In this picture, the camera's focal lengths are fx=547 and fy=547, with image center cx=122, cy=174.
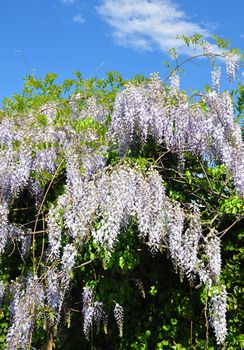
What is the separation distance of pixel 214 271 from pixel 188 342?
808 millimetres

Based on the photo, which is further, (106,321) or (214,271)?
(106,321)

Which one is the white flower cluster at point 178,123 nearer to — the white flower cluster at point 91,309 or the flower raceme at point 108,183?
the flower raceme at point 108,183

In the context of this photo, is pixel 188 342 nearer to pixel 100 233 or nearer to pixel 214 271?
pixel 214 271

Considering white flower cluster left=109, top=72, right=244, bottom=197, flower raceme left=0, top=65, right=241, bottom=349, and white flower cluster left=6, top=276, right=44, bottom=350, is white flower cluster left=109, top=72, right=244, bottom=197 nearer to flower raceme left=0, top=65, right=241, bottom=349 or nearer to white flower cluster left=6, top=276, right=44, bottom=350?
flower raceme left=0, top=65, right=241, bottom=349

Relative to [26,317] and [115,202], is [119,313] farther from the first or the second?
[115,202]

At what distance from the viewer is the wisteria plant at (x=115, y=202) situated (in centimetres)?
449

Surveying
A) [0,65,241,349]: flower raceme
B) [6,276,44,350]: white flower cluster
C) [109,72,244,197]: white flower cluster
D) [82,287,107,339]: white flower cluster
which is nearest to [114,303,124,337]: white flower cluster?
[0,65,241,349]: flower raceme

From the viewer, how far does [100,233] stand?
438 cm

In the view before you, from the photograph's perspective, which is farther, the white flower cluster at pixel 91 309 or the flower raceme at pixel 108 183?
the white flower cluster at pixel 91 309

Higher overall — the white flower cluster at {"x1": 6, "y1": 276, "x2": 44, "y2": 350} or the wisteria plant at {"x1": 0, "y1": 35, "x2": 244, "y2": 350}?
the wisteria plant at {"x1": 0, "y1": 35, "x2": 244, "y2": 350}

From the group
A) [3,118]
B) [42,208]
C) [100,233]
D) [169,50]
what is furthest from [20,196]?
[169,50]

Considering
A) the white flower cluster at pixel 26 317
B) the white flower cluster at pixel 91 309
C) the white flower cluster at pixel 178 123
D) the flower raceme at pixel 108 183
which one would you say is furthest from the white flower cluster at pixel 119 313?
the white flower cluster at pixel 178 123

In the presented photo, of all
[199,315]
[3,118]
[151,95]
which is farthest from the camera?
[3,118]

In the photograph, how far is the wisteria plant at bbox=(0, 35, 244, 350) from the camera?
4488 millimetres
